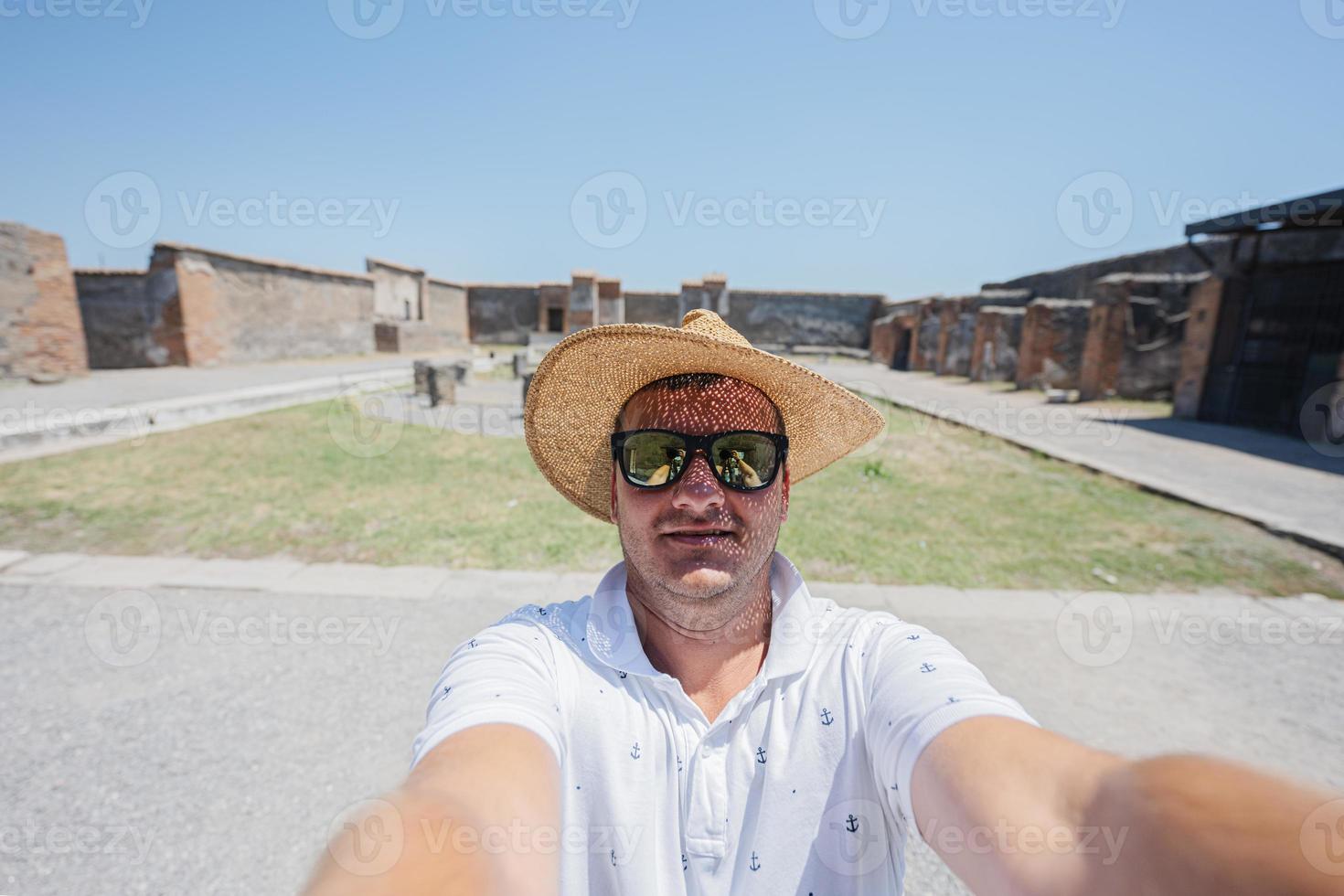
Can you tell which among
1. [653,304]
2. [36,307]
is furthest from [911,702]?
[653,304]

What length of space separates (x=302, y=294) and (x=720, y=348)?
2238 cm

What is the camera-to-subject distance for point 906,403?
1313 cm

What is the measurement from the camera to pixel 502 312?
28.8 meters

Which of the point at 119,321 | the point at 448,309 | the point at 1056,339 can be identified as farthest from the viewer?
the point at 448,309

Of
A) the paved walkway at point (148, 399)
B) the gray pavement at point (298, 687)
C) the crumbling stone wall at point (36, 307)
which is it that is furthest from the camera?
the crumbling stone wall at point (36, 307)

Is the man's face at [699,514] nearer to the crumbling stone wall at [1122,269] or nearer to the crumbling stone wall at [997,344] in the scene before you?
the crumbling stone wall at [1122,269]

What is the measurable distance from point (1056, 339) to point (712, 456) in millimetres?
17048

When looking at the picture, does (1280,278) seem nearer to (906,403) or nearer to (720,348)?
(906,403)

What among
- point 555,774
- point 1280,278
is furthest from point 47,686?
point 1280,278

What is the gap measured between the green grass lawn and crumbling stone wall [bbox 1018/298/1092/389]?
880 cm

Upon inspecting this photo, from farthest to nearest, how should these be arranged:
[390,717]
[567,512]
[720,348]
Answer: [567,512] → [390,717] → [720,348]

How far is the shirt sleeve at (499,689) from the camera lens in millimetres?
1160

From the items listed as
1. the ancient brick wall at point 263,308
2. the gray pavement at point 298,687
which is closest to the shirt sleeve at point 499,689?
the gray pavement at point 298,687

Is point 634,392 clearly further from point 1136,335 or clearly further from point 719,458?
point 1136,335
